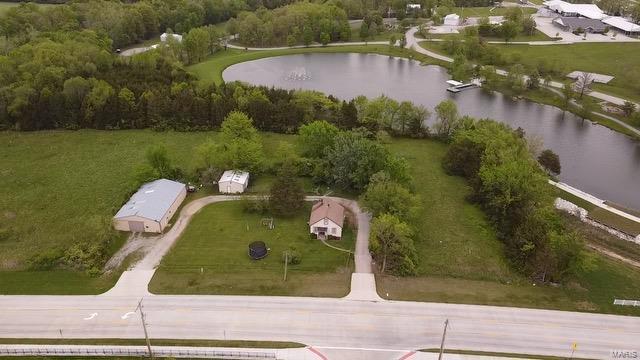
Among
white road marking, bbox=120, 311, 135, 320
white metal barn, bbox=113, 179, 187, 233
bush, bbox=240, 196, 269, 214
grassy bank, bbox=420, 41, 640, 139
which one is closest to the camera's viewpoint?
white road marking, bbox=120, 311, 135, 320

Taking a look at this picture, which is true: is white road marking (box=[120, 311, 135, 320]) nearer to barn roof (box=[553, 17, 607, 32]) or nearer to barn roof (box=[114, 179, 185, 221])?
barn roof (box=[114, 179, 185, 221])

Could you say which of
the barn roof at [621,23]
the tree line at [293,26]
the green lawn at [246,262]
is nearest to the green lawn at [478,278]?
the green lawn at [246,262]

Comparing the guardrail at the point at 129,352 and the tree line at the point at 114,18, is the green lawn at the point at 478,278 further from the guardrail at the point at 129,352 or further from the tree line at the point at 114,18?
the tree line at the point at 114,18

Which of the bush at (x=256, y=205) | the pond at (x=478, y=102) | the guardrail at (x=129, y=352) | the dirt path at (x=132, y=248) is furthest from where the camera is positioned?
the pond at (x=478, y=102)

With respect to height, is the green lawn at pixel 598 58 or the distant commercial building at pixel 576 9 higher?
the distant commercial building at pixel 576 9

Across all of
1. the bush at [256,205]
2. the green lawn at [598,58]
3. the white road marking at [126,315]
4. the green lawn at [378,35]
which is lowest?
the white road marking at [126,315]

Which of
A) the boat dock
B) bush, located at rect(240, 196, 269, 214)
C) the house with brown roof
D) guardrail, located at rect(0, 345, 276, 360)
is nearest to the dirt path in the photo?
bush, located at rect(240, 196, 269, 214)

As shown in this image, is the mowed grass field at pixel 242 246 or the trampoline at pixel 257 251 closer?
the mowed grass field at pixel 242 246

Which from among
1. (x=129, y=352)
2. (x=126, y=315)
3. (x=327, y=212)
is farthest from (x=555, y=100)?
(x=129, y=352)
